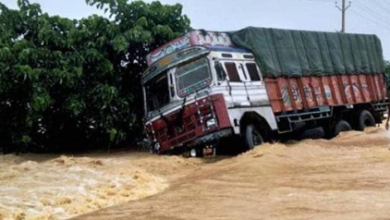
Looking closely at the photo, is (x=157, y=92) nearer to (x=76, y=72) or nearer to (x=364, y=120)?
(x=76, y=72)

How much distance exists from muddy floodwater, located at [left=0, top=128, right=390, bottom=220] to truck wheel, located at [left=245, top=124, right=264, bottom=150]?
1.62ft

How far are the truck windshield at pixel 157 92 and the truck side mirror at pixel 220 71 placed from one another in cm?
143

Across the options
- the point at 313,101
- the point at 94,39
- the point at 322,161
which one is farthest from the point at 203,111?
the point at 94,39

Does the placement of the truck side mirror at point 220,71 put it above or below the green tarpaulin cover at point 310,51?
below

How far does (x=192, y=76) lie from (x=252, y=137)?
6.42ft

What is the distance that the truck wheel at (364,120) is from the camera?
1808 centimetres

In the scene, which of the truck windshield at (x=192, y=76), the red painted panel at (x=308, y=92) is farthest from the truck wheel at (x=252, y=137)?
the red painted panel at (x=308, y=92)

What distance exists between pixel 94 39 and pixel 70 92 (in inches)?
68.8

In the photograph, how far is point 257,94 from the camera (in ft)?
44.6

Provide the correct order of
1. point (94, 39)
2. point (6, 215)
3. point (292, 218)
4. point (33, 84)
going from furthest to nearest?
point (94, 39) → point (33, 84) → point (6, 215) → point (292, 218)

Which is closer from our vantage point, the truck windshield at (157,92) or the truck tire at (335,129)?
the truck windshield at (157,92)

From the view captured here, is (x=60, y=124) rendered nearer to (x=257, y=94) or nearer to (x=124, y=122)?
(x=124, y=122)

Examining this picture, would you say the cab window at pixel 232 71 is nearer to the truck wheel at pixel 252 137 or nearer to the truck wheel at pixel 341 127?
the truck wheel at pixel 252 137

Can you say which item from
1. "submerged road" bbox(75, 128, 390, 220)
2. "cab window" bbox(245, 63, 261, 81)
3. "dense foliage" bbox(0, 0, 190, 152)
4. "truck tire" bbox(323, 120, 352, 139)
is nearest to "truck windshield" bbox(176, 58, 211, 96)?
"cab window" bbox(245, 63, 261, 81)
